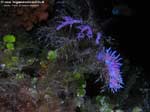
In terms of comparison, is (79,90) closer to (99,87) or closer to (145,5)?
(99,87)

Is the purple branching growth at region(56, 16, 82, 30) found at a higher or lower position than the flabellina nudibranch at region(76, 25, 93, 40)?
higher

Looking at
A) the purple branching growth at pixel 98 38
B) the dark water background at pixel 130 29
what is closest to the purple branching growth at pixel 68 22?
the purple branching growth at pixel 98 38

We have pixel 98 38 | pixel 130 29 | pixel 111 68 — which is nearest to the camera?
pixel 111 68

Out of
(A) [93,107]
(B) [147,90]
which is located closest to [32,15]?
(A) [93,107]

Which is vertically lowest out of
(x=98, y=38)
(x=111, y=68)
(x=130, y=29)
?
(x=111, y=68)

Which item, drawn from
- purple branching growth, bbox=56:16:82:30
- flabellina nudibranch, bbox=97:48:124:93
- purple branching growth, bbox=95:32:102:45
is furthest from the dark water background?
flabellina nudibranch, bbox=97:48:124:93

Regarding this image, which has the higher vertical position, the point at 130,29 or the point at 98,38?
the point at 130,29

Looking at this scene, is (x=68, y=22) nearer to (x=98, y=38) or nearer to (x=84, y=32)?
(x=84, y=32)

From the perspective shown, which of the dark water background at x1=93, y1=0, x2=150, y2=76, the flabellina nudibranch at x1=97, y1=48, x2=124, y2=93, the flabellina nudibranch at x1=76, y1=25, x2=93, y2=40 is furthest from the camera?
the dark water background at x1=93, y1=0, x2=150, y2=76

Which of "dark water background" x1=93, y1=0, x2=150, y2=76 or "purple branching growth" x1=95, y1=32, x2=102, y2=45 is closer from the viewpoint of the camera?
"purple branching growth" x1=95, y1=32, x2=102, y2=45

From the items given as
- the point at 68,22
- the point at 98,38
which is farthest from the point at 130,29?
the point at 68,22

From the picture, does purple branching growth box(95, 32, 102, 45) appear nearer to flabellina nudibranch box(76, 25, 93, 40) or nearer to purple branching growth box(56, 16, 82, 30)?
flabellina nudibranch box(76, 25, 93, 40)

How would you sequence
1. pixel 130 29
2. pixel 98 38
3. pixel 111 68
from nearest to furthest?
pixel 111 68 → pixel 98 38 → pixel 130 29

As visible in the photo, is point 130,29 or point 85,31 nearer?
point 85,31
